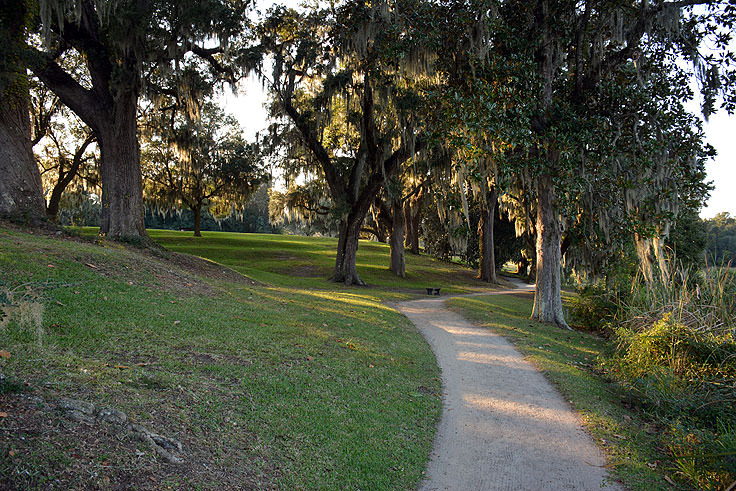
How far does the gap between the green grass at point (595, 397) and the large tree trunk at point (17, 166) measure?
45.1ft

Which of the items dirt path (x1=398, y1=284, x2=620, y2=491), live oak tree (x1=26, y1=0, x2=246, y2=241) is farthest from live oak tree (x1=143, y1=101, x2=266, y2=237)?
dirt path (x1=398, y1=284, x2=620, y2=491)

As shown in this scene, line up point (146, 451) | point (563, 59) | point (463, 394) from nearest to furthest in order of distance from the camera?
1. point (146, 451)
2. point (463, 394)
3. point (563, 59)

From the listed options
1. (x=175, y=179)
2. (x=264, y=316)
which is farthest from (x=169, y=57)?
(x=175, y=179)

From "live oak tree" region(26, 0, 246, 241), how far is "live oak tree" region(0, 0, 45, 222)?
159 cm

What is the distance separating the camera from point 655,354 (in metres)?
7.88

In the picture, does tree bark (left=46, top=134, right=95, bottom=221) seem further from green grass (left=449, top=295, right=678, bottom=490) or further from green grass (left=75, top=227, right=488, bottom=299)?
green grass (left=449, top=295, right=678, bottom=490)

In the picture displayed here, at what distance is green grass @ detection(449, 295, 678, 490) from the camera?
491 cm

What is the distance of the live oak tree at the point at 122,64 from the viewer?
13992 mm

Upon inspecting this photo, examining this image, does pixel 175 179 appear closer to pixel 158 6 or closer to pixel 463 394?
pixel 158 6

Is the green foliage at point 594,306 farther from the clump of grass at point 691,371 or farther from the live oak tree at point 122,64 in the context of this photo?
the live oak tree at point 122,64

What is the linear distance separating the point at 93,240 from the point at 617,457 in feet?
44.8

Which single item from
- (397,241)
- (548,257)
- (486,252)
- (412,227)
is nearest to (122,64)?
(548,257)

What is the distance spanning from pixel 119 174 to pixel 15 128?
3.06m

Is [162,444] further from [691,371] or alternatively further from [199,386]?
[691,371]
